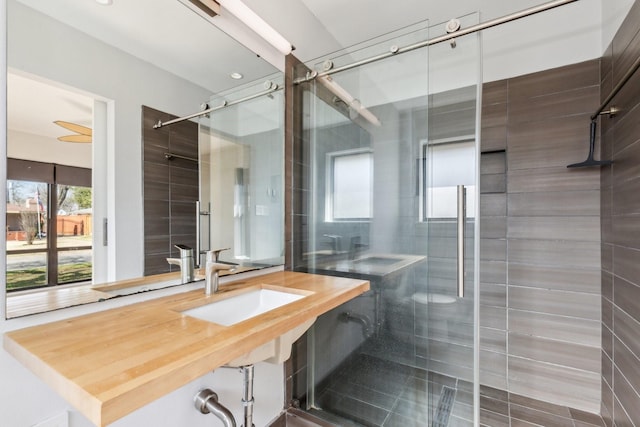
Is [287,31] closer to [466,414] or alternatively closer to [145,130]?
[145,130]

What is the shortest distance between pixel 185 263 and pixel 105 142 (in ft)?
1.68

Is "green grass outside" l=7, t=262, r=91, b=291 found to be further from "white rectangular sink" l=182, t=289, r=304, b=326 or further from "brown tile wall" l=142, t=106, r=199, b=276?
"white rectangular sink" l=182, t=289, r=304, b=326

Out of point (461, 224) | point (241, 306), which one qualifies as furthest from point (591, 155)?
point (241, 306)

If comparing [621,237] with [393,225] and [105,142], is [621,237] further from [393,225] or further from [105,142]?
[105,142]

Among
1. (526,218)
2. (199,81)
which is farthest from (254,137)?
(526,218)

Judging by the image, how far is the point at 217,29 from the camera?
1345mm

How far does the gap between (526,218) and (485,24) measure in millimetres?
1384

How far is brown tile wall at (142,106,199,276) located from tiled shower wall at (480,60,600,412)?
2078 millimetres

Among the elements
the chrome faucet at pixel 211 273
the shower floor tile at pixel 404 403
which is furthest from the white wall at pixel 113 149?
the shower floor tile at pixel 404 403

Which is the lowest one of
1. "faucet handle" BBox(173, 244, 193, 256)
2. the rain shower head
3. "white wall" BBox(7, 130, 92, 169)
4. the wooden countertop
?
the wooden countertop

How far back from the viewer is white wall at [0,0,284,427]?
0.76 metres

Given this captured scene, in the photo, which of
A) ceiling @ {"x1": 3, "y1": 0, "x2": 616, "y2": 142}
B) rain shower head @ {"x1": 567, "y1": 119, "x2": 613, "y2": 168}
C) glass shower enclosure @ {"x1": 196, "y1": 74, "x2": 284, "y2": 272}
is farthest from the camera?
rain shower head @ {"x1": 567, "y1": 119, "x2": 613, "y2": 168}

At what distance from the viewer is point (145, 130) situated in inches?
42.9

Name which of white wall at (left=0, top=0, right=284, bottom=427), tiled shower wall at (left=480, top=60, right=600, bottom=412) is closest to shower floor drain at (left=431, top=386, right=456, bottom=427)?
tiled shower wall at (left=480, top=60, right=600, bottom=412)
